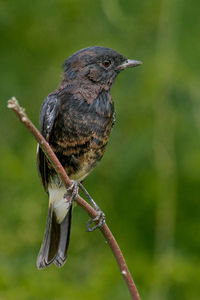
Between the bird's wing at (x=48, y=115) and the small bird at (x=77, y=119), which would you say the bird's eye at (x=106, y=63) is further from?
the bird's wing at (x=48, y=115)

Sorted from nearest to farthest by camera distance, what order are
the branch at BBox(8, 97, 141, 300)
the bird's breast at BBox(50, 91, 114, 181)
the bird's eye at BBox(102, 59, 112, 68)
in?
the branch at BBox(8, 97, 141, 300)
the bird's breast at BBox(50, 91, 114, 181)
the bird's eye at BBox(102, 59, 112, 68)

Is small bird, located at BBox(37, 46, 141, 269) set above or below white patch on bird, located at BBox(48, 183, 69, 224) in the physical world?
above

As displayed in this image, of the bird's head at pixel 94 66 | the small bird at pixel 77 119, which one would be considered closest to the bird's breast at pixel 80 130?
the small bird at pixel 77 119

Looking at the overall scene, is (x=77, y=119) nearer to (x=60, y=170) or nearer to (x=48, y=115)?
(x=48, y=115)

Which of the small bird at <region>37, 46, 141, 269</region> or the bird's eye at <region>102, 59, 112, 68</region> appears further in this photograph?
the bird's eye at <region>102, 59, 112, 68</region>

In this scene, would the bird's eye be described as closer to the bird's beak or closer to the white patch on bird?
the bird's beak

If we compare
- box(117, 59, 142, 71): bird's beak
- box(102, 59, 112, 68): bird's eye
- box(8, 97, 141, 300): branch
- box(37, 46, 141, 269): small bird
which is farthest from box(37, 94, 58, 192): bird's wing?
box(8, 97, 141, 300): branch
